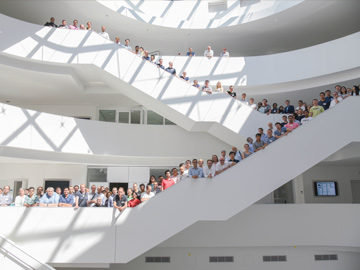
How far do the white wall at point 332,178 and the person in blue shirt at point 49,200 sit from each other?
12607 millimetres

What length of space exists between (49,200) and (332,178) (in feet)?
46.3

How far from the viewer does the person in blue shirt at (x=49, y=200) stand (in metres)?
10.2

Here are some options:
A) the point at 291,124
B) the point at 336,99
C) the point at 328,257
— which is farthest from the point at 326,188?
the point at 291,124

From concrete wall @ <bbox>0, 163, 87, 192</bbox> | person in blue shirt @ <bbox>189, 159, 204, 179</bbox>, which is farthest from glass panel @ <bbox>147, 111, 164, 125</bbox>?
person in blue shirt @ <bbox>189, 159, 204, 179</bbox>

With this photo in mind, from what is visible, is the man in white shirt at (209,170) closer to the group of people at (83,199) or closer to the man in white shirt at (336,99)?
the group of people at (83,199)

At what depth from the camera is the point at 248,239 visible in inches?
485

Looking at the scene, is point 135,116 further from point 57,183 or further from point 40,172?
point 40,172

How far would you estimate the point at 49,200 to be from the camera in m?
10.4

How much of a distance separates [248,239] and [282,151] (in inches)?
163

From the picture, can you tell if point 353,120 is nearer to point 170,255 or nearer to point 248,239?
point 248,239

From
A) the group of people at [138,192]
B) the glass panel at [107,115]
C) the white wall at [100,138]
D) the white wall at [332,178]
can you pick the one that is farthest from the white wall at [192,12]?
the group of people at [138,192]

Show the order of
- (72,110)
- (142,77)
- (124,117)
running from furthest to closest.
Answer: (124,117) → (72,110) → (142,77)

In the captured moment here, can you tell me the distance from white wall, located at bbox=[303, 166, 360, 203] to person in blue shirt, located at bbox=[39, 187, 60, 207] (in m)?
12.6

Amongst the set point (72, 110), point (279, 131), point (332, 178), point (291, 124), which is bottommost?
point (332, 178)
